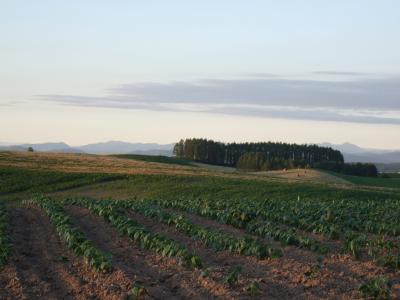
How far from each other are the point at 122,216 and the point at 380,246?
29.3ft

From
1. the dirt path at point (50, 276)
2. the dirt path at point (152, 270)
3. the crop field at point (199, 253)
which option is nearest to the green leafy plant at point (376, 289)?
the crop field at point (199, 253)

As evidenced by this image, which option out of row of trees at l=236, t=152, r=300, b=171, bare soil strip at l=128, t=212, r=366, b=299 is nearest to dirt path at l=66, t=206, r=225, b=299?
bare soil strip at l=128, t=212, r=366, b=299

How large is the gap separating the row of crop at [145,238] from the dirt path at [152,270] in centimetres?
17

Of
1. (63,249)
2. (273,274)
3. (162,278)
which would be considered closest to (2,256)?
(63,249)

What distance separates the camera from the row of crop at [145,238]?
1406 centimetres

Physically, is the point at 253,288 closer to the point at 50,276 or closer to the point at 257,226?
the point at 50,276

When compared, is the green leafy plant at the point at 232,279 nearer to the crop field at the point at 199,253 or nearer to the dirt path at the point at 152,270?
the crop field at the point at 199,253

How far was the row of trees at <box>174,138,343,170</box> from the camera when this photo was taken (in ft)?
376

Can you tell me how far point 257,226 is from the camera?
18.0m

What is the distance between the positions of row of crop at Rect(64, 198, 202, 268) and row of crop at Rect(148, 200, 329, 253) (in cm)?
240

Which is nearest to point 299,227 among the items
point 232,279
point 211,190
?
point 232,279

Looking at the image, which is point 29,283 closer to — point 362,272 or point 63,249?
point 63,249

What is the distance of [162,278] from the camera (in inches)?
508

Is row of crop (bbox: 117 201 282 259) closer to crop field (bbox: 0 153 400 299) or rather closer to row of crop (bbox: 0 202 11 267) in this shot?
crop field (bbox: 0 153 400 299)
